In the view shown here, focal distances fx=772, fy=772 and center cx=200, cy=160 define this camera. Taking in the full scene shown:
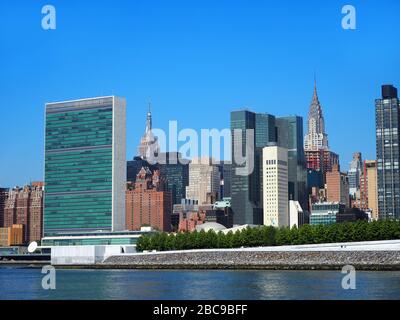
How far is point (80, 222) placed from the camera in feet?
440

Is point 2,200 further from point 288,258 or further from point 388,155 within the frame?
point 288,258

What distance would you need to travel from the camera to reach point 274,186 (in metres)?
181

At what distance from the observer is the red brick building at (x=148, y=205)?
620 feet

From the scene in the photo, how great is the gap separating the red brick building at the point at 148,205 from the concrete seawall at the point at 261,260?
3885 inches

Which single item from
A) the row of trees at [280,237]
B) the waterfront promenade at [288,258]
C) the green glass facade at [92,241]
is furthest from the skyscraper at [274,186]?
the waterfront promenade at [288,258]

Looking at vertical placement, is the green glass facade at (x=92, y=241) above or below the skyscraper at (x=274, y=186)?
below

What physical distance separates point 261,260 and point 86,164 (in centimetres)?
6606

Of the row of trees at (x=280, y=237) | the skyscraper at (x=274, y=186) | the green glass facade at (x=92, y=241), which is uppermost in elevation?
the skyscraper at (x=274, y=186)

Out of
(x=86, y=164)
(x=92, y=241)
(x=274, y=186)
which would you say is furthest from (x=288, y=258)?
(x=274, y=186)

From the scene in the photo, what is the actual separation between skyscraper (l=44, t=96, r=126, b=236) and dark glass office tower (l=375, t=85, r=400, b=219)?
7811cm

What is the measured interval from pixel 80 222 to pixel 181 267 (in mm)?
59516

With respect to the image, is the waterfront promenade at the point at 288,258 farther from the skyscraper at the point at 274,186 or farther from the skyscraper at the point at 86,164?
the skyscraper at the point at 274,186
